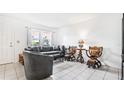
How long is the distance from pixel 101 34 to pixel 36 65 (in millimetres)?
2797

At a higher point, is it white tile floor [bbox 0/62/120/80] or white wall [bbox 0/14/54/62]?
white wall [bbox 0/14/54/62]

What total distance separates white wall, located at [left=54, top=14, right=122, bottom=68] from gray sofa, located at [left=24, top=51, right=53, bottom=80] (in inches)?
61.4

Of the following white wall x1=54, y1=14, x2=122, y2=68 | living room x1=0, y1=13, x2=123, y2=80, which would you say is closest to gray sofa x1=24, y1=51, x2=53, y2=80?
living room x1=0, y1=13, x2=123, y2=80

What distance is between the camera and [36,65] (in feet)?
6.69

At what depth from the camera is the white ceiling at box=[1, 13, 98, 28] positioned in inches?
119

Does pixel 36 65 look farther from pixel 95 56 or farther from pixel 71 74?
pixel 95 56

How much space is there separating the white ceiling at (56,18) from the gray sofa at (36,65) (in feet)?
5.23

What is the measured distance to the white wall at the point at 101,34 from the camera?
10.2ft

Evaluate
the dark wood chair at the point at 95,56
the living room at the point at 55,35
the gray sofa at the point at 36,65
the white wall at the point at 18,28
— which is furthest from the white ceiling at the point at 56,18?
the gray sofa at the point at 36,65

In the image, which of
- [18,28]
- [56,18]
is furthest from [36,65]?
[56,18]

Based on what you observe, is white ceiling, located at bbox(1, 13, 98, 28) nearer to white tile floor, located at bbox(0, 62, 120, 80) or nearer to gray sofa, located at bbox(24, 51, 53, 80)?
gray sofa, located at bbox(24, 51, 53, 80)

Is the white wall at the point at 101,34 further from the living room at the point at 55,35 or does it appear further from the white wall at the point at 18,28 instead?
the white wall at the point at 18,28
